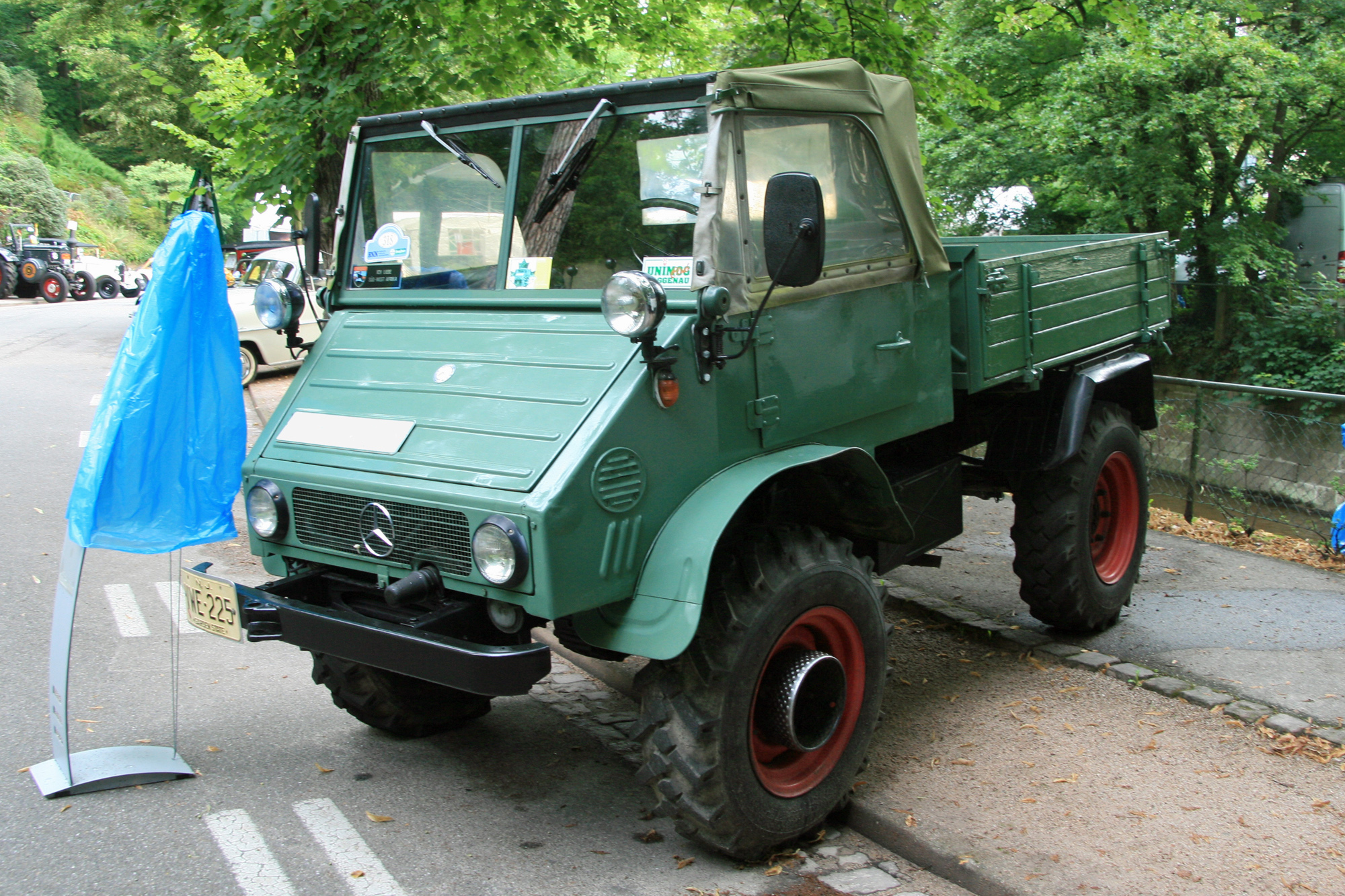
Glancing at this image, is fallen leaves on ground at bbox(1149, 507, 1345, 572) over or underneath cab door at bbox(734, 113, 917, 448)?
underneath

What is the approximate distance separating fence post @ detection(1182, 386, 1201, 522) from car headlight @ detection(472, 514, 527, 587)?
25.1 ft

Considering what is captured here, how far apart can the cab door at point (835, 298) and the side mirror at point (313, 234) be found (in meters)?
1.98

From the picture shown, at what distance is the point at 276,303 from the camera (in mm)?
4320

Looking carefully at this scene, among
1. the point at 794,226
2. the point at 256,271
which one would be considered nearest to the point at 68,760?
the point at 794,226

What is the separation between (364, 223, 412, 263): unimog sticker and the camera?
4.39 meters

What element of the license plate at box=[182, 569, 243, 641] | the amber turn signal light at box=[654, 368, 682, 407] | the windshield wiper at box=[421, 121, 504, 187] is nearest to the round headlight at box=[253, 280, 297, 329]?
the windshield wiper at box=[421, 121, 504, 187]

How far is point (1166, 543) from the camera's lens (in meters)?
7.57

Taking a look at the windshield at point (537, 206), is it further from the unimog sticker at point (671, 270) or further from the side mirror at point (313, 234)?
the side mirror at point (313, 234)

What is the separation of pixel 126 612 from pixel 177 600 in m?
0.52

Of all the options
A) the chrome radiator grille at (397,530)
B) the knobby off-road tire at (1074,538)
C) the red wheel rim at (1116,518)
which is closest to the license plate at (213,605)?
the chrome radiator grille at (397,530)

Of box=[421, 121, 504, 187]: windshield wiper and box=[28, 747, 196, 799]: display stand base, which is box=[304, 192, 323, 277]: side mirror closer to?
box=[421, 121, 504, 187]: windshield wiper

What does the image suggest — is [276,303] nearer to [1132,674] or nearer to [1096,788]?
[1096,788]

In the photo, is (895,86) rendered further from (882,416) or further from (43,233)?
(43,233)

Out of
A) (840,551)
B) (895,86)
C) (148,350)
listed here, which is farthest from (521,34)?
(840,551)
